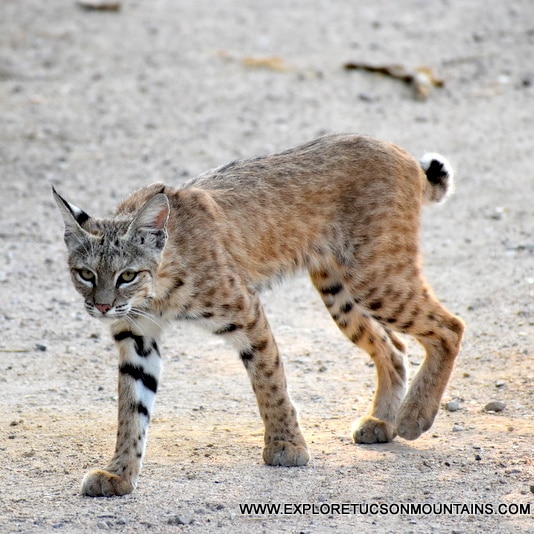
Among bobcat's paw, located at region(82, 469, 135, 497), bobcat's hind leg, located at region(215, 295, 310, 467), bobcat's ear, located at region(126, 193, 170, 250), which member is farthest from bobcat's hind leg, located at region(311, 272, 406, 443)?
bobcat's paw, located at region(82, 469, 135, 497)

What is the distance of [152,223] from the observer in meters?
5.46

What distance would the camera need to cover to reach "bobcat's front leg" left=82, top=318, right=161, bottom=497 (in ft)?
17.4

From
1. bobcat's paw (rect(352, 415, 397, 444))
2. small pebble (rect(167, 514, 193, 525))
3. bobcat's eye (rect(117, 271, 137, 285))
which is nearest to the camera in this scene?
small pebble (rect(167, 514, 193, 525))

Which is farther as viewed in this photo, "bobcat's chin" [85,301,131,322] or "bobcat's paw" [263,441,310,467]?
"bobcat's paw" [263,441,310,467]

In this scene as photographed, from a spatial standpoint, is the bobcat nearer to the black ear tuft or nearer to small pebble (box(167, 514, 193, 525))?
the black ear tuft

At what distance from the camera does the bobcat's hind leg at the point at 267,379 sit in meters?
5.66

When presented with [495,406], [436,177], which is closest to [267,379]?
[495,406]

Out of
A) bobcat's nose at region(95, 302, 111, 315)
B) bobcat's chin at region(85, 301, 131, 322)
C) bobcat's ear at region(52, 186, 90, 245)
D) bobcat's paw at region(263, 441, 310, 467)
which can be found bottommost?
bobcat's paw at region(263, 441, 310, 467)

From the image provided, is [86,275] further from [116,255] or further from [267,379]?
[267,379]

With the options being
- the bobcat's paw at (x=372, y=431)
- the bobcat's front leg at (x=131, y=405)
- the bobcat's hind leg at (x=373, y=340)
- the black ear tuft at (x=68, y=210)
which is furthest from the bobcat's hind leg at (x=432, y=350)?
the black ear tuft at (x=68, y=210)

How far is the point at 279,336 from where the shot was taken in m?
7.61

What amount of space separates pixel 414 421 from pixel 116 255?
1893mm

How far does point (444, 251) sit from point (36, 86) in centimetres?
633

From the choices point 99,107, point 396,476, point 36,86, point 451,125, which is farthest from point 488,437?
point 36,86
